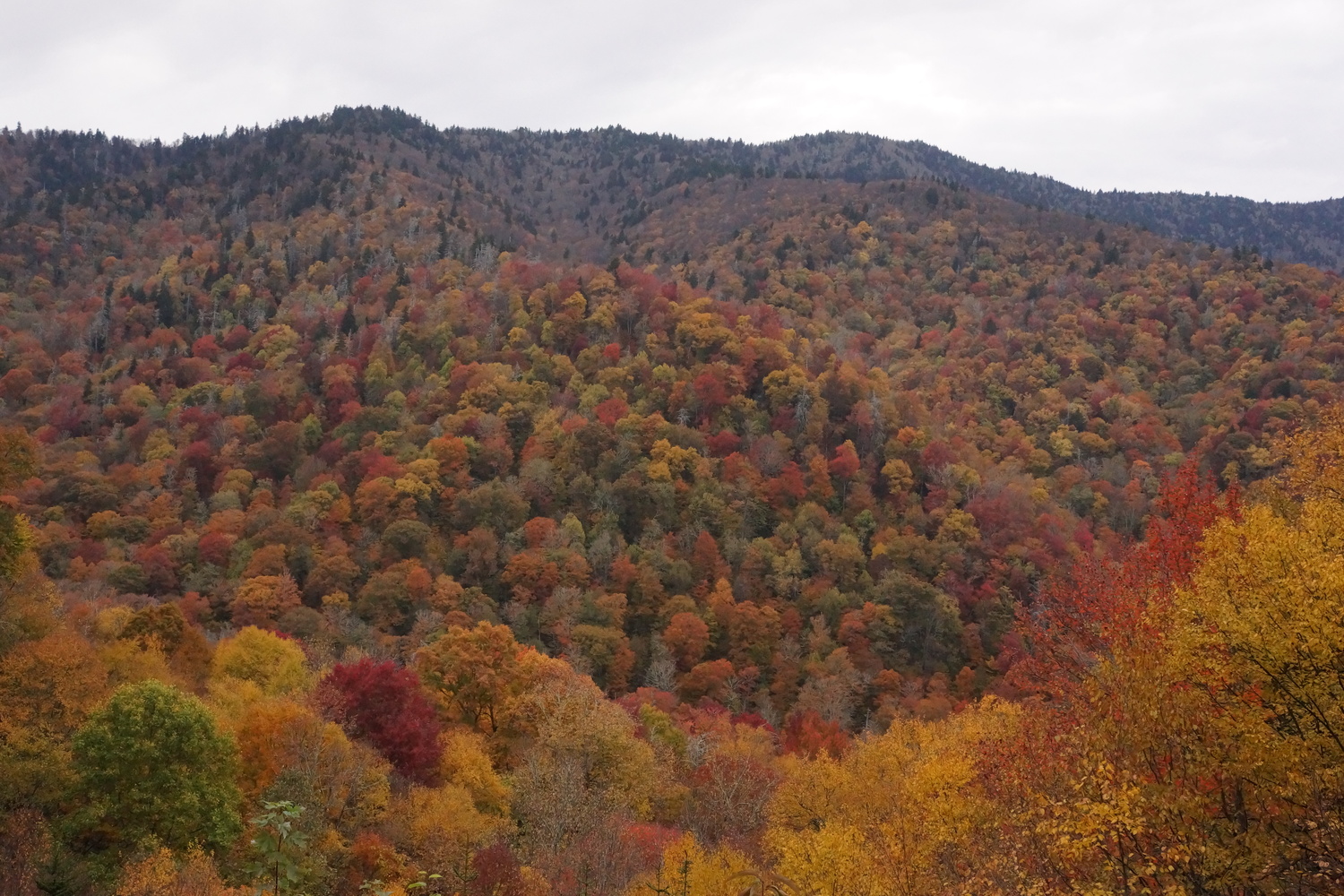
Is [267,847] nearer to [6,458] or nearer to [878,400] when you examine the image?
[6,458]

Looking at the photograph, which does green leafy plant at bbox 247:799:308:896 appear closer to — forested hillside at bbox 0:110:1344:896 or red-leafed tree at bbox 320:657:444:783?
forested hillside at bbox 0:110:1344:896

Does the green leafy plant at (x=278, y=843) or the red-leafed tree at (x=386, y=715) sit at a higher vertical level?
the green leafy plant at (x=278, y=843)

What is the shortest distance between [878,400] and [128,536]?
9562 centimetres

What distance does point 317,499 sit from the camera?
9931 cm

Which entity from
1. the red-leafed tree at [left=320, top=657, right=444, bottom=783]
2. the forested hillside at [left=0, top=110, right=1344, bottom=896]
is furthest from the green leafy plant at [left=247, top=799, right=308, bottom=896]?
the red-leafed tree at [left=320, top=657, right=444, bottom=783]

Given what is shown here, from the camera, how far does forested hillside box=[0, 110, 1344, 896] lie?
29.6 meters

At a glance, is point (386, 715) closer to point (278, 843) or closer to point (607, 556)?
point (278, 843)

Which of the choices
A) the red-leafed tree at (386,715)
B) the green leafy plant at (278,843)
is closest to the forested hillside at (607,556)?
the green leafy plant at (278,843)

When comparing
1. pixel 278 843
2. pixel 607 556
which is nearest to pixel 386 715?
pixel 278 843

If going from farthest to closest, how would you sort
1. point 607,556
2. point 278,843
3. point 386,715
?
point 607,556
point 386,715
point 278,843

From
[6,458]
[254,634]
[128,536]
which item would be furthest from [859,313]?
[6,458]

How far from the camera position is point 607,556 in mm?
96500

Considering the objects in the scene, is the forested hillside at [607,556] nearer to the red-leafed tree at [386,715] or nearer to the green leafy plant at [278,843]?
the green leafy plant at [278,843]

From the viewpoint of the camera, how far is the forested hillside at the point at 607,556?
29.6 metres
